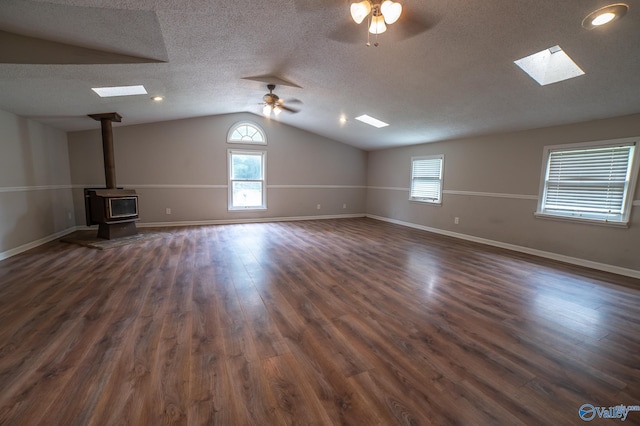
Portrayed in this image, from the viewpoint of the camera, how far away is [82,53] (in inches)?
Result: 101

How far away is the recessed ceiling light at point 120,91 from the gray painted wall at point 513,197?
5592 millimetres

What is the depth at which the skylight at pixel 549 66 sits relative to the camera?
9.36 ft

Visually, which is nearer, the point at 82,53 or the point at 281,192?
the point at 82,53

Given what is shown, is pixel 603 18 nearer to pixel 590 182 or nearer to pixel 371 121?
pixel 590 182

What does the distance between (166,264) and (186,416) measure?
8.60 feet

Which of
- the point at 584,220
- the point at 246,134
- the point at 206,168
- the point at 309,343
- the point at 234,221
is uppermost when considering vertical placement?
the point at 246,134

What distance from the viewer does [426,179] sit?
20.3 feet

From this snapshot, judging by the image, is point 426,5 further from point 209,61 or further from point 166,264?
point 166,264

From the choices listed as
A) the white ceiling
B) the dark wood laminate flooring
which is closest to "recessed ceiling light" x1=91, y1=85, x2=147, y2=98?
the white ceiling

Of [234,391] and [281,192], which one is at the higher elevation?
[281,192]

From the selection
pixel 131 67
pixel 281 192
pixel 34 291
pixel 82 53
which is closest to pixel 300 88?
pixel 131 67

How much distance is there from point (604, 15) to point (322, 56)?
2.47 metres

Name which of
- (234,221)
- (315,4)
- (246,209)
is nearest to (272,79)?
(315,4)

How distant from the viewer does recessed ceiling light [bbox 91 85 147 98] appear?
3.53 m
